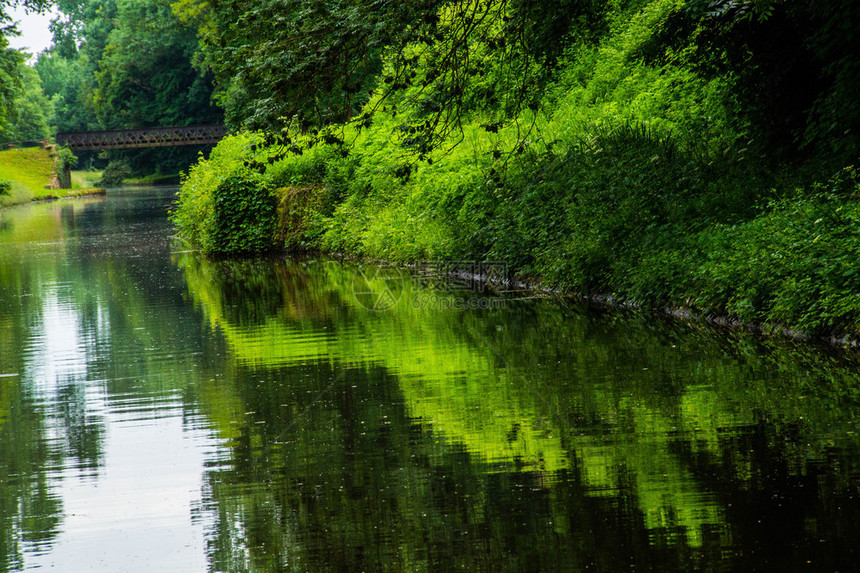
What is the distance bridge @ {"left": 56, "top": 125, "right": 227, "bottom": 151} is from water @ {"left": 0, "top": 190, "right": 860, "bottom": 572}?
268 feet

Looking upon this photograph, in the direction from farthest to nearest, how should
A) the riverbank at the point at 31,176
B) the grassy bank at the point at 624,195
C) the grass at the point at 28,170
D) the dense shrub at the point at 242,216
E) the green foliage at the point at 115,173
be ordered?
the green foliage at the point at 115,173, the grass at the point at 28,170, the riverbank at the point at 31,176, the dense shrub at the point at 242,216, the grassy bank at the point at 624,195

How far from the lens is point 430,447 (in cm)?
742

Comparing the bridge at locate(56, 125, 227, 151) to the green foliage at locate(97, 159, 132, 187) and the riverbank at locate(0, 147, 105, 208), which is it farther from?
the green foliage at locate(97, 159, 132, 187)

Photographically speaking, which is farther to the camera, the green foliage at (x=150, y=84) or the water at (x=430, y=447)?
the green foliage at (x=150, y=84)

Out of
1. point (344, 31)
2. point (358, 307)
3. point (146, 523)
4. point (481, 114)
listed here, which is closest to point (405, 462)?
point (146, 523)

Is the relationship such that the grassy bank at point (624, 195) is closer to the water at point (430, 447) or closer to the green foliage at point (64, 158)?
the water at point (430, 447)

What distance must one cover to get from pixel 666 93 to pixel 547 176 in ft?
9.98

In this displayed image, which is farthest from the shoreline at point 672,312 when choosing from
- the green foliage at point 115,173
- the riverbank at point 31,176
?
the green foliage at point 115,173

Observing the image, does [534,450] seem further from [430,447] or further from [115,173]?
[115,173]

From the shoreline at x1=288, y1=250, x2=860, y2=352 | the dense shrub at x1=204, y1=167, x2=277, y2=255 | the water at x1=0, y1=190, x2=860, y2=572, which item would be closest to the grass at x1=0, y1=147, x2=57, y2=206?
the dense shrub at x1=204, y1=167, x2=277, y2=255

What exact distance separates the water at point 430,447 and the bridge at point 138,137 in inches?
3212

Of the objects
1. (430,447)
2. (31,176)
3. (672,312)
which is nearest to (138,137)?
(31,176)

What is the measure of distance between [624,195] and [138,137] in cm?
8730

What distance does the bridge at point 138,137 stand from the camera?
93125 millimetres
